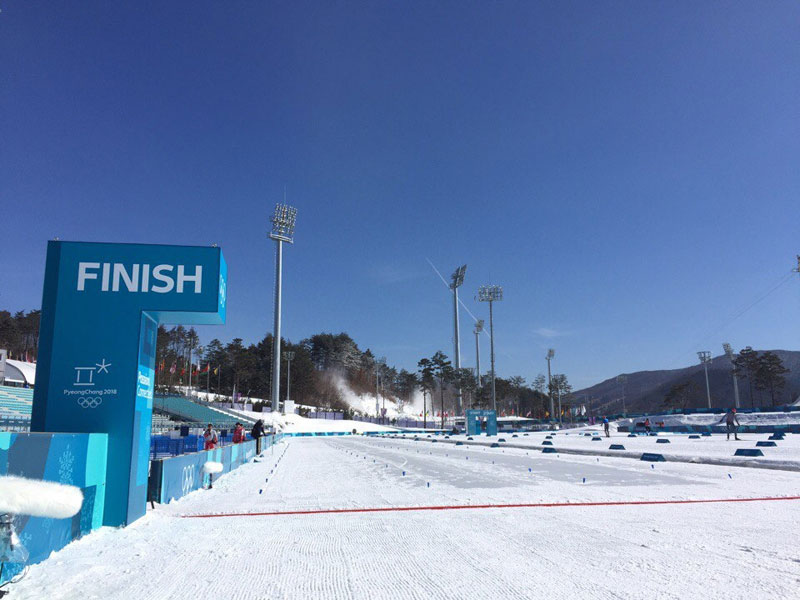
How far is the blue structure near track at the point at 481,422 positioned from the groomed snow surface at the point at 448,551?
4051 centimetres

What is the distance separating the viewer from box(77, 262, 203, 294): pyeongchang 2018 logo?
7781 millimetres

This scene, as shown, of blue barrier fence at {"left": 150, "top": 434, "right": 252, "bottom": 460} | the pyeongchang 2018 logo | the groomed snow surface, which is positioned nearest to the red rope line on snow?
the groomed snow surface

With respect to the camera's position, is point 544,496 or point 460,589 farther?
point 544,496

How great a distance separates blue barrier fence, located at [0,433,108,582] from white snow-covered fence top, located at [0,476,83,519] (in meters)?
0.07

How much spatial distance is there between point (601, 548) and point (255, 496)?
752 cm

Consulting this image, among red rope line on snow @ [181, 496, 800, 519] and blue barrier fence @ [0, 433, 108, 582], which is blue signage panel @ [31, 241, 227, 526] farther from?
red rope line on snow @ [181, 496, 800, 519]

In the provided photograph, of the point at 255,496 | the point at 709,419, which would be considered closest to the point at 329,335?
the point at 709,419

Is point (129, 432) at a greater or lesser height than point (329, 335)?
lesser

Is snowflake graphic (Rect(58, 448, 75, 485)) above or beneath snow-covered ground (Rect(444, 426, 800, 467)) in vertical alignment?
above

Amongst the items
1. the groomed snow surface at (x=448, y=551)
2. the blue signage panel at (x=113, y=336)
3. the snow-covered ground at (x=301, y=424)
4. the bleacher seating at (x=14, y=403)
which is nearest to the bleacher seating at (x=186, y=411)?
the snow-covered ground at (x=301, y=424)

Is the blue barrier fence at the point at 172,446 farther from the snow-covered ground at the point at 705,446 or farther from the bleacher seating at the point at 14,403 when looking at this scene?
the bleacher seating at the point at 14,403

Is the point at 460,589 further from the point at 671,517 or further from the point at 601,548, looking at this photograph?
the point at 671,517

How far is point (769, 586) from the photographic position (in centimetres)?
412

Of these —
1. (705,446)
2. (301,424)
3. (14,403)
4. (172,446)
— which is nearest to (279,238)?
(301,424)
